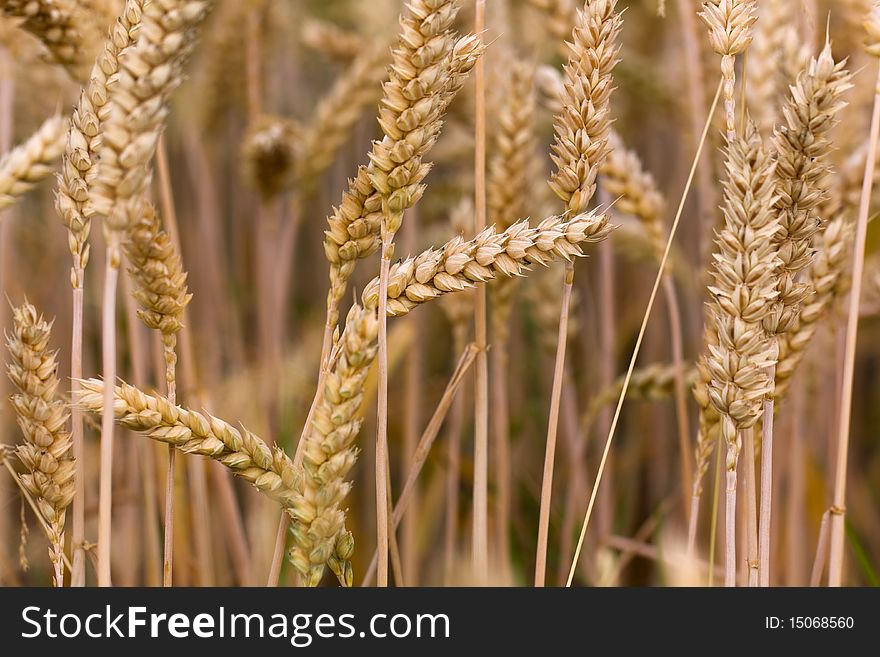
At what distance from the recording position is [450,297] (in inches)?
34.9

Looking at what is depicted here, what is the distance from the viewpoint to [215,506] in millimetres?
1257

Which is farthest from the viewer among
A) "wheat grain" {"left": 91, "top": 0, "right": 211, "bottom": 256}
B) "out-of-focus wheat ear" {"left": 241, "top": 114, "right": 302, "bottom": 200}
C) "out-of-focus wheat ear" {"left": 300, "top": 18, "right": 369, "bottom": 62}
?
"out-of-focus wheat ear" {"left": 300, "top": 18, "right": 369, "bottom": 62}

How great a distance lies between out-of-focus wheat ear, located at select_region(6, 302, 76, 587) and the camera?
579 mm

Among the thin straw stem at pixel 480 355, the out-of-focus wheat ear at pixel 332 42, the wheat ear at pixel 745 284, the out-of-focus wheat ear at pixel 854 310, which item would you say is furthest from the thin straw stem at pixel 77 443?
the out-of-focus wheat ear at pixel 332 42

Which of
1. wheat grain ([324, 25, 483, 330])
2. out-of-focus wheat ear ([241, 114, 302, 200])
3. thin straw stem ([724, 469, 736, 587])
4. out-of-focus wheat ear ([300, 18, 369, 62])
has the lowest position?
thin straw stem ([724, 469, 736, 587])

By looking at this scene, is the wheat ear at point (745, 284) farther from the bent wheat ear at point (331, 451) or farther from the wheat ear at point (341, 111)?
the wheat ear at point (341, 111)

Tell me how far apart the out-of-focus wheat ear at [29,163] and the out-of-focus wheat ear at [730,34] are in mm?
528

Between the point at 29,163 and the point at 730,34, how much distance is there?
1.84 ft

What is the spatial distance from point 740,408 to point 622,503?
778mm

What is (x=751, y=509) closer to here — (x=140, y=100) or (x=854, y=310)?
(x=854, y=310)

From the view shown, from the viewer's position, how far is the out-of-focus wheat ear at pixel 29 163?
2.04 feet

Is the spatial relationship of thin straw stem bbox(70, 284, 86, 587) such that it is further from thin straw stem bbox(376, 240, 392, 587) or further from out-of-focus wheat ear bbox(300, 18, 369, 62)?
out-of-focus wheat ear bbox(300, 18, 369, 62)

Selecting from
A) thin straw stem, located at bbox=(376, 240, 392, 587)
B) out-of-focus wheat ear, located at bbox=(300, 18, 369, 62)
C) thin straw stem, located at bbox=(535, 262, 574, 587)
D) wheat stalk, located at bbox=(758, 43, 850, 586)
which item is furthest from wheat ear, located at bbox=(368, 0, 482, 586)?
out-of-focus wheat ear, located at bbox=(300, 18, 369, 62)
